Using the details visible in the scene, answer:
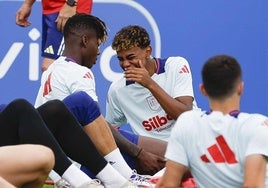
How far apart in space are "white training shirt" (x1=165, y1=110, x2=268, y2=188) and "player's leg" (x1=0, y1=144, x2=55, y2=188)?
25.1 inches

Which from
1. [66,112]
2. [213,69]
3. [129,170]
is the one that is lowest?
[129,170]

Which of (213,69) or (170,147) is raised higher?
(213,69)

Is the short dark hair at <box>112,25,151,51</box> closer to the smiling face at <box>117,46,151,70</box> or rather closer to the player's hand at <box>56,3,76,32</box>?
the smiling face at <box>117,46,151,70</box>

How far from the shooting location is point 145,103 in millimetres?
6477

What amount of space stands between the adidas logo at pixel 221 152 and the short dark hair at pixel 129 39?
2142 millimetres

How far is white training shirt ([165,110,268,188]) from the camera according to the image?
4148mm

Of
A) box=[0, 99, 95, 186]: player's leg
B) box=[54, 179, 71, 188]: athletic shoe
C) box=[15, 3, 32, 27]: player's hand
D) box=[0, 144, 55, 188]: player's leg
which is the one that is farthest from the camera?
box=[15, 3, 32, 27]: player's hand

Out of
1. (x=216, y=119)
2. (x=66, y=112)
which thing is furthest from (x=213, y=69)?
(x=66, y=112)

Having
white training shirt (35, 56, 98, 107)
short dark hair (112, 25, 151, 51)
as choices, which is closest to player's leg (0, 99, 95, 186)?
white training shirt (35, 56, 98, 107)

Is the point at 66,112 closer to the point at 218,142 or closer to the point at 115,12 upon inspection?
the point at 218,142

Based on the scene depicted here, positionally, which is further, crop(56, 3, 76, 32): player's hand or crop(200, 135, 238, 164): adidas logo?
crop(56, 3, 76, 32): player's hand

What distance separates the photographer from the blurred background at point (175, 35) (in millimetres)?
8492

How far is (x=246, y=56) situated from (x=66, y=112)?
3.53 meters

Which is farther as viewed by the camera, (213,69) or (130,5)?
(130,5)
